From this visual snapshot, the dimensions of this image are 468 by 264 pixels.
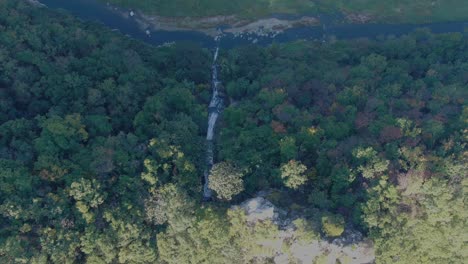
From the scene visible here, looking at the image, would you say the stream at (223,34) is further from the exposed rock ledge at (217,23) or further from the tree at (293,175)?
the tree at (293,175)

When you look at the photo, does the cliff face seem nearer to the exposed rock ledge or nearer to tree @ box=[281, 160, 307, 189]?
tree @ box=[281, 160, 307, 189]

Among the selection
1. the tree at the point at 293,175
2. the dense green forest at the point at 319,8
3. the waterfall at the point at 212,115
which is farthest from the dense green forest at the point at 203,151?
the dense green forest at the point at 319,8

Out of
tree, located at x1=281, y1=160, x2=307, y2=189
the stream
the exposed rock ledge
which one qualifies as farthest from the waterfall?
tree, located at x1=281, y1=160, x2=307, y2=189

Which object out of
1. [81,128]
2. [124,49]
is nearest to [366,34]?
[124,49]

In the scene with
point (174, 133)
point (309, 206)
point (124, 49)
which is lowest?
point (309, 206)

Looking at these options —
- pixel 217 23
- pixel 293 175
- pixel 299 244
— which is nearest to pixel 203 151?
pixel 293 175

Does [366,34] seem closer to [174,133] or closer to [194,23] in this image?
[194,23]
